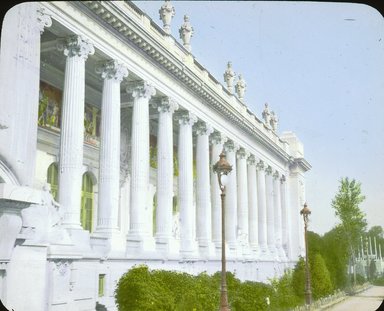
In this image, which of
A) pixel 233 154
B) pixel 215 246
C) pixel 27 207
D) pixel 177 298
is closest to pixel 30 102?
pixel 27 207

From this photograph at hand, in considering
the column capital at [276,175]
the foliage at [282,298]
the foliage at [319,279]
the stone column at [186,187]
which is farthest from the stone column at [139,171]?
the column capital at [276,175]

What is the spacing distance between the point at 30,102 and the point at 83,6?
663cm

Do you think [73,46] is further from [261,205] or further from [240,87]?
[261,205]

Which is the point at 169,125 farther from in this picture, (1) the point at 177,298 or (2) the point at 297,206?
(2) the point at 297,206

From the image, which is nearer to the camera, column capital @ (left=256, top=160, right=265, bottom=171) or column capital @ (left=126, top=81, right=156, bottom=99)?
column capital @ (left=126, top=81, right=156, bottom=99)

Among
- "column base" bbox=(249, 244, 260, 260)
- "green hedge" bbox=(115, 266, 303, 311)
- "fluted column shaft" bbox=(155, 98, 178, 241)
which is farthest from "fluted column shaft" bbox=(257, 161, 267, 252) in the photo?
"green hedge" bbox=(115, 266, 303, 311)

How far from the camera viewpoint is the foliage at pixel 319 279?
3608cm

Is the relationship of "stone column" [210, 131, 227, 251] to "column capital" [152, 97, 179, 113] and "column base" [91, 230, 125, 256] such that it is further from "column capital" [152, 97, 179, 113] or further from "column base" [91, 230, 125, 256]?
"column base" [91, 230, 125, 256]

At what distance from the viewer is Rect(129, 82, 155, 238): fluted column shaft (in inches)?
971

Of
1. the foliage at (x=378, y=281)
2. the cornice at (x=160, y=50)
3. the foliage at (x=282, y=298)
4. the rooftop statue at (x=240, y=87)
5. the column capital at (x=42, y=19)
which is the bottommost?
the foliage at (x=378, y=281)

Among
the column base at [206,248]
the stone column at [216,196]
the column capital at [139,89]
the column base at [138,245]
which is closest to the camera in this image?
the column base at [138,245]

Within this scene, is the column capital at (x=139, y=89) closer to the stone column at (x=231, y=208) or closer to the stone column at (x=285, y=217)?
the stone column at (x=231, y=208)

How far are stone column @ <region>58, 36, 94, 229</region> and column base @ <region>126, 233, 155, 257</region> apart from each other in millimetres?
4499

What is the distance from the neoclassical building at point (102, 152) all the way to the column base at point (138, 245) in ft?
0.22
